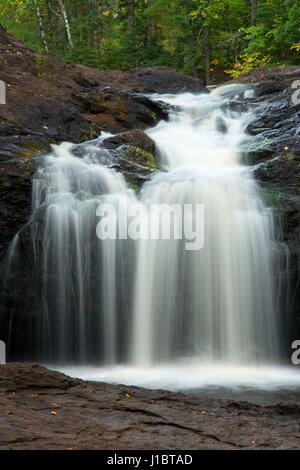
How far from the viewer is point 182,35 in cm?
2014

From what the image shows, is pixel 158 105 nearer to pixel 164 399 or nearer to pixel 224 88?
pixel 224 88

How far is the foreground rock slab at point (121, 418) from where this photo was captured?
280cm

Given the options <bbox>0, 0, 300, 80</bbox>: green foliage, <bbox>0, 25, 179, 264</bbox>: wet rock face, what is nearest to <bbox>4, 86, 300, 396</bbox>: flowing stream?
<bbox>0, 25, 179, 264</bbox>: wet rock face

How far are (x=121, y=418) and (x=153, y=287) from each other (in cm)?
353

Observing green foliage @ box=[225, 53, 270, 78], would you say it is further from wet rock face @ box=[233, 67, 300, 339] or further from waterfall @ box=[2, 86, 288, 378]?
waterfall @ box=[2, 86, 288, 378]

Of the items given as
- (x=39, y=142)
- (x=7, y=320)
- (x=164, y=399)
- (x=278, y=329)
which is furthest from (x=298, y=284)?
(x=39, y=142)

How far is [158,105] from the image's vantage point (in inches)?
488

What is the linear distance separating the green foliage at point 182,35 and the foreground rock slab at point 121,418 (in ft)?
53.1

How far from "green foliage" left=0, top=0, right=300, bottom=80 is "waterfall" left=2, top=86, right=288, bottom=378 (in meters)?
12.7

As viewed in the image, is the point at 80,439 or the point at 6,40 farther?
the point at 6,40

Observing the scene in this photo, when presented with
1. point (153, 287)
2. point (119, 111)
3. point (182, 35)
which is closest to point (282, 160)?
point (153, 287)

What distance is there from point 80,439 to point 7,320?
4.35 metres

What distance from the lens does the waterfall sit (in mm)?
6555

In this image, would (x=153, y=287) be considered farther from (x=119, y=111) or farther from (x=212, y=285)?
(x=119, y=111)
